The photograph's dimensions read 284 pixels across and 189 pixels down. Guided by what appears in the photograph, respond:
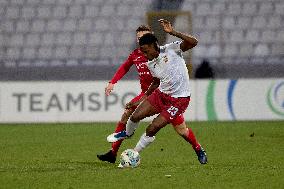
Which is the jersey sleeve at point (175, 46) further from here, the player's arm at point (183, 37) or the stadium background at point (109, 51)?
the stadium background at point (109, 51)

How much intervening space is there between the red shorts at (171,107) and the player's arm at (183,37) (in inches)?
24.3

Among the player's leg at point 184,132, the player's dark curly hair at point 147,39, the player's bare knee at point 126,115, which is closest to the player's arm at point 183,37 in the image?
the player's dark curly hair at point 147,39

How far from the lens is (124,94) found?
63.3 ft

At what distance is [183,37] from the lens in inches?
401

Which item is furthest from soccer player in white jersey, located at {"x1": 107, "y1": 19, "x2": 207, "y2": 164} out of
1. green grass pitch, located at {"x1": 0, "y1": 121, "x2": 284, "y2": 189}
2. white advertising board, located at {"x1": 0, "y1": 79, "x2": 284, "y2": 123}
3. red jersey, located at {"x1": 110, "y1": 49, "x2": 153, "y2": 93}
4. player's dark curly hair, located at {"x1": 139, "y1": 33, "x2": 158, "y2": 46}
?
white advertising board, located at {"x1": 0, "y1": 79, "x2": 284, "y2": 123}

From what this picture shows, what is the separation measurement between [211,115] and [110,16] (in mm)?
4168

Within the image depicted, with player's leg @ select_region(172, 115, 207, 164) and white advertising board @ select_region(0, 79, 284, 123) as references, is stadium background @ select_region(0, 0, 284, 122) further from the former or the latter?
player's leg @ select_region(172, 115, 207, 164)

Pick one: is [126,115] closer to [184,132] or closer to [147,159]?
[147,159]

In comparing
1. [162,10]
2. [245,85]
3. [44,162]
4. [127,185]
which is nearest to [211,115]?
[245,85]

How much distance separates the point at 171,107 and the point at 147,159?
1.35 metres

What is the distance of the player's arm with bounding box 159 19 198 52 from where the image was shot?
32.5 feet

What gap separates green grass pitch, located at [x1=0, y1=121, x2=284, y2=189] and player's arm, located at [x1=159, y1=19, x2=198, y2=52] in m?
1.40

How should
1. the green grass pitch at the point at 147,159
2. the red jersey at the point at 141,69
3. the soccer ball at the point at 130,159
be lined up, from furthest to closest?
1. the red jersey at the point at 141,69
2. the soccer ball at the point at 130,159
3. the green grass pitch at the point at 147,159

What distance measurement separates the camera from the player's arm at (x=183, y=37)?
991cm
